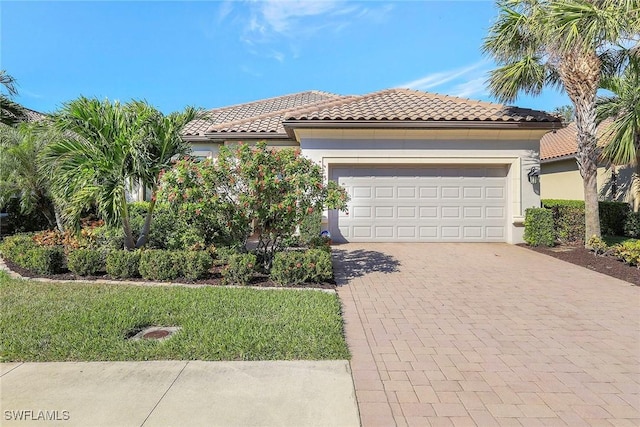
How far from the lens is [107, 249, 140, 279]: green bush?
22.6 ft

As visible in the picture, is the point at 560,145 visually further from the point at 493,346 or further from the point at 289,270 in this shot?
the point at 493,346

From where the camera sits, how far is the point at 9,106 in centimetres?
1286

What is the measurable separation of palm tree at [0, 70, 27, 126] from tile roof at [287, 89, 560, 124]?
10002 mm

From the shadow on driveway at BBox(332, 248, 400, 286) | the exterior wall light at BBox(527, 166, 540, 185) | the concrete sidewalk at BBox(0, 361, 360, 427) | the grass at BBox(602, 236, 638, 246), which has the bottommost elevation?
the concrete sidewalk at BBox(0, 361, 360, 427)

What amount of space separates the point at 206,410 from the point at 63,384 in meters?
1.48

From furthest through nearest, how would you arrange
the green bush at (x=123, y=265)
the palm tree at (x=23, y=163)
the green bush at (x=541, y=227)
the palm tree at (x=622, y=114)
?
the green bush at (x=541, y=227) < the palm tree at (x=622, y=114) < the palm tree at (x=23, y=163) < the green bush at (x=123, y=265)

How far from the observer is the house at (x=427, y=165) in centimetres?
1097

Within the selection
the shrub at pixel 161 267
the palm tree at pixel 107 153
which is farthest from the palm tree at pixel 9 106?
the shrub at pixel 161 267

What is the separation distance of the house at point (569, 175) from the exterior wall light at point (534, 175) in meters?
5.02

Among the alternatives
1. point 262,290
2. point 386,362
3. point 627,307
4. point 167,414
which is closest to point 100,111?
point 262,290

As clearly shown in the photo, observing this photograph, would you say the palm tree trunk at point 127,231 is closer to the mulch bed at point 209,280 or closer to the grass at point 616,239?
the mulch bed at point 209,280

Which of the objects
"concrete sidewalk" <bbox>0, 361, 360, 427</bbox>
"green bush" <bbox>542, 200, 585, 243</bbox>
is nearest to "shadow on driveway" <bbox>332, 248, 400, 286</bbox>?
"concrete sidewalk" <bbox>0, 361, 360, 427</bbox>

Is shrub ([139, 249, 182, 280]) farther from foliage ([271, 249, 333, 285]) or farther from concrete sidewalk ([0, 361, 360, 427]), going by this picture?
concrete sidewalk ([0, 361, 360, 427])

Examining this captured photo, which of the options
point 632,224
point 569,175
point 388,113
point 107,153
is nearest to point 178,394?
point 107,153
